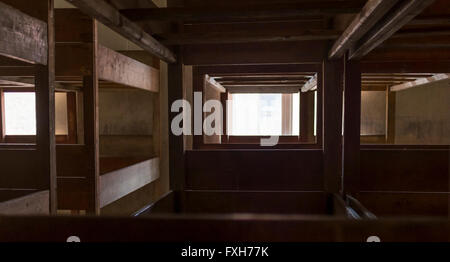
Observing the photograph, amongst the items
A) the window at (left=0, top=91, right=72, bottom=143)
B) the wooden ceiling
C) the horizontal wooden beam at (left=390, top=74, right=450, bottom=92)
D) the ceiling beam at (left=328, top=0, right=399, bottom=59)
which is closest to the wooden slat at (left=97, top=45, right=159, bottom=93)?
the wooden ceiling

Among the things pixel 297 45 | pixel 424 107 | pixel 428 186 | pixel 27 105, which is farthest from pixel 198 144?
pixel 27 105

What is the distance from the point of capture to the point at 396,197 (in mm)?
4035

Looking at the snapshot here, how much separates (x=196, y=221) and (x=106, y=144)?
714 centimetres

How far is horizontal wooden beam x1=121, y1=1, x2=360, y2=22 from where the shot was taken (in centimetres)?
242

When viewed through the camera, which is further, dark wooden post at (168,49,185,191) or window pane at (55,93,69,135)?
window pane at (55,93,69,135)

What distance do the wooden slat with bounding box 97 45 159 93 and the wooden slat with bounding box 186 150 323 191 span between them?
5.22 ft

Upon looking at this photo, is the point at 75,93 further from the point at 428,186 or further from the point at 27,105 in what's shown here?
the point at 428,186

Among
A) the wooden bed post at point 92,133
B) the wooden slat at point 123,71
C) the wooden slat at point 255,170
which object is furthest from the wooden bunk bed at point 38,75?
the wooden slat at point 255,170

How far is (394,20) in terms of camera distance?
2.04 m

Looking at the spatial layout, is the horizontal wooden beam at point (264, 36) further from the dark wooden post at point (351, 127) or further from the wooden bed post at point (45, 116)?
the wooden bed post at point (45, 116)

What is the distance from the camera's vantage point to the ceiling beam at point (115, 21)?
6.48 ft

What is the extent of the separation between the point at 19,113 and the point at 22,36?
482 inches

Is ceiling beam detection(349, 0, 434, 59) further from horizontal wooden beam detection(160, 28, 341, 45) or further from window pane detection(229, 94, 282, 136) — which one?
window pane detection(229, 94, 282, 136)

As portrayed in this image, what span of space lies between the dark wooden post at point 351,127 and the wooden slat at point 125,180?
126 inches
